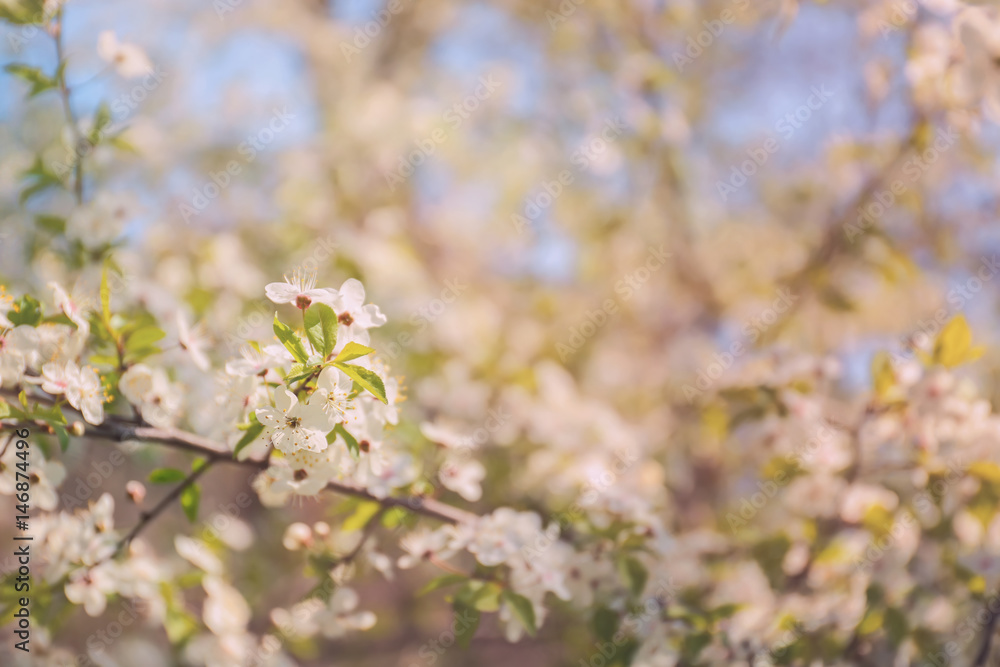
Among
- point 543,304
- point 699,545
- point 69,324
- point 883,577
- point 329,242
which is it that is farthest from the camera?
point 543,304

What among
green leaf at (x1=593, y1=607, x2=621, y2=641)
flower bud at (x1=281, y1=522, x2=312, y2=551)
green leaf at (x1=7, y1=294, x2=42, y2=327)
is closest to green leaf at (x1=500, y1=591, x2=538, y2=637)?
green leaf at (x1=593, y1=607, x2=621, y2=641)

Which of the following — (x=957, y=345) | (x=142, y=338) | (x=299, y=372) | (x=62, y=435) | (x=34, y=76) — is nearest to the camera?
(x=299, y=372)

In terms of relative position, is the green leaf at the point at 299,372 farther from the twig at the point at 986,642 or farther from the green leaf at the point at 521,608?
the twig at the point at 986,642

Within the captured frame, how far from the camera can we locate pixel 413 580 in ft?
9.53

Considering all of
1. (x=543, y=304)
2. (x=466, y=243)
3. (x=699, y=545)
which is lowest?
(x=466, y=243)

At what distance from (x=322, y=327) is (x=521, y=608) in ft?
1.92

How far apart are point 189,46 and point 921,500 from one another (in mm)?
3428

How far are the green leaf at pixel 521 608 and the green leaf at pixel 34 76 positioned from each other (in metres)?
1.20

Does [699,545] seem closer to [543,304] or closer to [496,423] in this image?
[496,423]

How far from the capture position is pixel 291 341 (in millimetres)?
886

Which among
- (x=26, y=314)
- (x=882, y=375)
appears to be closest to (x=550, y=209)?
(x=882, y=375)

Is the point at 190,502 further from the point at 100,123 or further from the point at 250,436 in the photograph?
the point at 100,123

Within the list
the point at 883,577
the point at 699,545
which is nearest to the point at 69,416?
the point at 699,545

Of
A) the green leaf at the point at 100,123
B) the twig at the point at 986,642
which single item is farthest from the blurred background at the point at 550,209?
the twig at the point at 986,642
